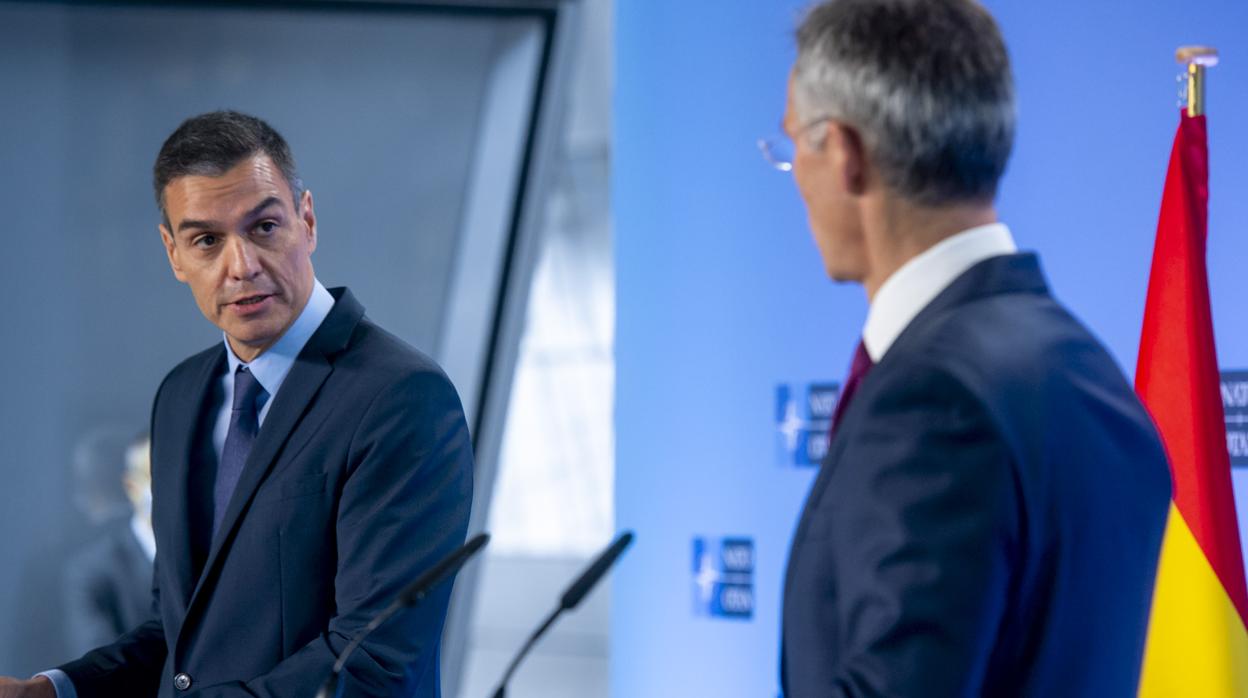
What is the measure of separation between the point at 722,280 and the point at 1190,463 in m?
1.46

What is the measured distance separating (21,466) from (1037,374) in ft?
12.6

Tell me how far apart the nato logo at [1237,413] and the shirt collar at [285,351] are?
1976 mm

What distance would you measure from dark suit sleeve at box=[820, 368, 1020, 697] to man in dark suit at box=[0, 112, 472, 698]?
0.84 metres

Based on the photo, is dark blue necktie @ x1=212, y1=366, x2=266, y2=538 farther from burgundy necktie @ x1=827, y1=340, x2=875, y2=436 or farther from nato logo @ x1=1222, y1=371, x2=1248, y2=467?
nato logo @ x1=1222, y1=371, x2=1248, y2=467

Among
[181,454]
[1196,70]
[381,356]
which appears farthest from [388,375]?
[1196,70]

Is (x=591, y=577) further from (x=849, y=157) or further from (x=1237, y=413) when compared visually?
(x=1237, y=413)

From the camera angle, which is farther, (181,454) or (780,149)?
(181,454)

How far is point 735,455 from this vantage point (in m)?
3.62

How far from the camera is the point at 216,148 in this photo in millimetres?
1934

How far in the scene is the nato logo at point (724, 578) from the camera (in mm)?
3588

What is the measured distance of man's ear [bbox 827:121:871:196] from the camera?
45.0 inches

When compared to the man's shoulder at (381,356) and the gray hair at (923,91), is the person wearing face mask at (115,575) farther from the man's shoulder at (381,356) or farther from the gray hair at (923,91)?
the gray hair at (923,91)

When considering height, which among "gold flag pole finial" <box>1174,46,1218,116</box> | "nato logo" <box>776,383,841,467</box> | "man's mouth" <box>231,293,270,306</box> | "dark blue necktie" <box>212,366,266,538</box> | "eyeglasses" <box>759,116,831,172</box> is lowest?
"nato logo" <box>776,383,841,467</box>

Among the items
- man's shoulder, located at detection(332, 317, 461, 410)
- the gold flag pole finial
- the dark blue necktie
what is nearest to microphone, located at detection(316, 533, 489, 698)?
man's shoulder, located at detection(332, 317, 461, 410)
